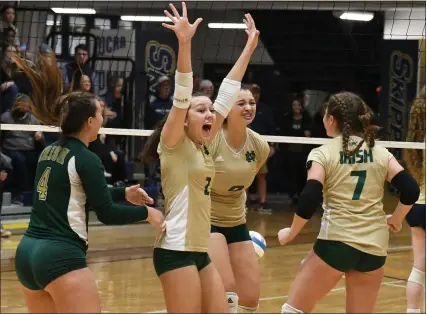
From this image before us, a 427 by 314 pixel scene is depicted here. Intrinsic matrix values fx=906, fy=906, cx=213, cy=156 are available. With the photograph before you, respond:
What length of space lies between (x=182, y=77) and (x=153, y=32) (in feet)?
31.6

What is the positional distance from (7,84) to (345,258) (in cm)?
747

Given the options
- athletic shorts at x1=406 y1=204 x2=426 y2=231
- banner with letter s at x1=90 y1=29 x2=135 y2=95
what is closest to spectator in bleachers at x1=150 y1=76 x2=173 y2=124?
banner with letter s at x1=90 y1=29 x2=135 y2=95

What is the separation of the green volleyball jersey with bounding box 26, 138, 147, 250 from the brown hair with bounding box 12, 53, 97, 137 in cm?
16

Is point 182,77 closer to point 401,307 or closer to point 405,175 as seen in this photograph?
point 405,175

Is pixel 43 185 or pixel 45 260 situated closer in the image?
pixel 45 260

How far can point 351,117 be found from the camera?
16.9 ft

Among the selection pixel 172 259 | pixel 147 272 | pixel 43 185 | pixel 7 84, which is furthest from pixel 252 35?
pixel 7 84

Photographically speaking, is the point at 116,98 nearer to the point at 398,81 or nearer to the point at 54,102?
the point at 398,81

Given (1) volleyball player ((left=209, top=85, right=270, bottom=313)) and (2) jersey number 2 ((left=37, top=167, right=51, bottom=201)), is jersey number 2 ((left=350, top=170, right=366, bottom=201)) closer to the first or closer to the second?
(1) volleyball player ((left=209, top=85, right=270, bottom=313))

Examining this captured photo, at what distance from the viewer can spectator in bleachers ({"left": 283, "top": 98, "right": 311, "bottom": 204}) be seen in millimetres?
14555

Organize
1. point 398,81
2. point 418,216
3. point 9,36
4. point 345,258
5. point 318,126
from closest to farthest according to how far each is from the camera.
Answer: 1. point 345,258
2. point 418,216
3. point 9,36
4. point 318,126
5. point 398,81

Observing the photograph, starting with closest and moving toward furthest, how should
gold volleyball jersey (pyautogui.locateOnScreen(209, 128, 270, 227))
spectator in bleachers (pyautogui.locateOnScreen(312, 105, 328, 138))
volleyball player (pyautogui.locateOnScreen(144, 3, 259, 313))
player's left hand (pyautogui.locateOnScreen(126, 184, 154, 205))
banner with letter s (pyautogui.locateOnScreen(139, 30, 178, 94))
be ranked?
volleyball player (pyautogui.locateOnScreen(144, 3, 259, 313)) → player's left hand (pyautogui.locateOnScreen(126, 184, 154, 205)) → gold volleyball jersey (pyautogui.locateOnScreen(209, 128, 270, 227)) → banner with letter s (pyautogui.locateOnScreen(139, 30, 178, 94)) → spectator in bleachers (pyautogui.locateOnScreen(312, 105, 328, 138))

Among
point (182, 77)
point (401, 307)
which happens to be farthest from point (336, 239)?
point (401, 307)

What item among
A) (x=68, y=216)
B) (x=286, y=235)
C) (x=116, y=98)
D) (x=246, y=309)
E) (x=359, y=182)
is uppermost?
(x=116, y=98)
